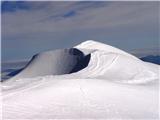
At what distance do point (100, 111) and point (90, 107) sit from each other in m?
0.42

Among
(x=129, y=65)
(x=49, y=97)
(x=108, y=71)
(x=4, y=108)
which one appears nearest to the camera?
(x=4, y=108)

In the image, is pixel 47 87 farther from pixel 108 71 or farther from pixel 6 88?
pixel 108 71

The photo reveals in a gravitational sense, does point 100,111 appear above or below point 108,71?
above

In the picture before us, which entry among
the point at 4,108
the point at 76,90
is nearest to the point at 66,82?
the point at 76,90

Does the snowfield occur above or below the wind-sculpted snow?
above

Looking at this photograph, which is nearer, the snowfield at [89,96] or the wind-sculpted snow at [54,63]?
the snowfield at [89,96]

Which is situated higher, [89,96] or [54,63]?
[89,96]

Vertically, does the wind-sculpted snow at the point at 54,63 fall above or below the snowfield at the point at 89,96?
below

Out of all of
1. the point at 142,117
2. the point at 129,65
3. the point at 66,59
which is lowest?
the point at 66,59

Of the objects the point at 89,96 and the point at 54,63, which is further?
the point at 54,63

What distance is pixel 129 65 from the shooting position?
1986 cm

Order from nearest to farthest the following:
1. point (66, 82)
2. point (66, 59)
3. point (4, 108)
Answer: point (4, 108) < point (66, 82) < point (66, 59)

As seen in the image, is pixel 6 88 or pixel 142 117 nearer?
pixel 142 117

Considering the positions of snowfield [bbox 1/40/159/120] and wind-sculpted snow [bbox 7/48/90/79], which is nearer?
snowfield [bbox 1/40/159/120]
